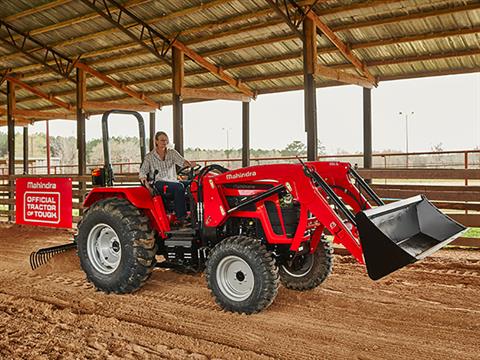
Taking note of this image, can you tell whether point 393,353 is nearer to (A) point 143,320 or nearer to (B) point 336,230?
(B) point 336,230

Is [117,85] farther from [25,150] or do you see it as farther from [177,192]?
[177,192]

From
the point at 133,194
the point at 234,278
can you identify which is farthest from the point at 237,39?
the point at 234,278

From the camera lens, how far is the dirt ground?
3.59 metres

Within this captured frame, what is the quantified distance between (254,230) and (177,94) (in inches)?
325

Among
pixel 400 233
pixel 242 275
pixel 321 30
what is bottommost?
pixel 242 275

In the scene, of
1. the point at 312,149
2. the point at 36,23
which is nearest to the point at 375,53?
the point at 312,149

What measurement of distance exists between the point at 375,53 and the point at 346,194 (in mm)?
7566

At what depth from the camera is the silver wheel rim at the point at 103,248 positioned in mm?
5406

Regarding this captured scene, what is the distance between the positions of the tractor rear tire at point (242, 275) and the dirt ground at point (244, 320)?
123 mm

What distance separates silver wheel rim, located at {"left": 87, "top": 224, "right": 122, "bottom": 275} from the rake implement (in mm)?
650

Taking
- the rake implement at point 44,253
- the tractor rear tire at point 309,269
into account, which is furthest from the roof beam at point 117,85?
the tractor rear tire at point 309,269

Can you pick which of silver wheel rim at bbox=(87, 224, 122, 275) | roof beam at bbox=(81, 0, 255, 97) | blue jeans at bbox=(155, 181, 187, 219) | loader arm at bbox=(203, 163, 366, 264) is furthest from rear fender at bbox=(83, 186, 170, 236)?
roof beam at bbox=(81, 0, 255, 97)

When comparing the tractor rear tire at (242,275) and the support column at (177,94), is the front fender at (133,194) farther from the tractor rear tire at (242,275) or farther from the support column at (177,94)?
the support column at (177,94)

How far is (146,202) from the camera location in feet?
17.2
